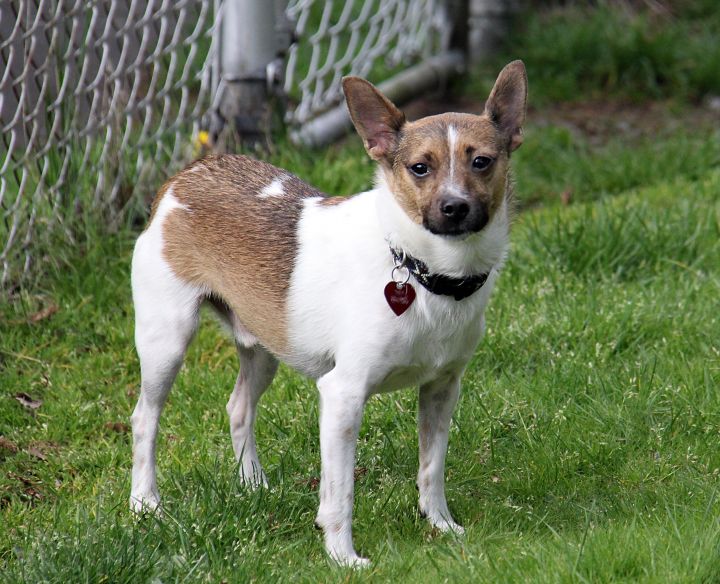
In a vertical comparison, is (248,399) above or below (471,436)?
above

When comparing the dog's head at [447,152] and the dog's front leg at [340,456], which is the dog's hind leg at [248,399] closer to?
the dog's front leg at [340,456]

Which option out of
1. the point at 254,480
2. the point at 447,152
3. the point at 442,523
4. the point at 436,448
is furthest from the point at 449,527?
the point at 447,152

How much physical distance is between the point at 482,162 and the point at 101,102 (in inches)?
112

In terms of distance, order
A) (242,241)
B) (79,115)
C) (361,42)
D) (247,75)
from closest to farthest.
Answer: (242,241)
(79,115)
(247,75)
(361,42)

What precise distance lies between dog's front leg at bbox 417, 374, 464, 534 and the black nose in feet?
2.10

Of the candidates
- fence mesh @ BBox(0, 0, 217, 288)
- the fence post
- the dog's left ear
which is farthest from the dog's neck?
the fence post

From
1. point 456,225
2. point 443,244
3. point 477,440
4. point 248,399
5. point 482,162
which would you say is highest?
point 482,162

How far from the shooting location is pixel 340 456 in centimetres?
337

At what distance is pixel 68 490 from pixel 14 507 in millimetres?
223

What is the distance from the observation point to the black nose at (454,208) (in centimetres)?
317

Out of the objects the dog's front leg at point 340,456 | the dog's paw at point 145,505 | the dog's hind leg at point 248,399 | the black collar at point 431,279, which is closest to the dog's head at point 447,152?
the black collar at point 431,279

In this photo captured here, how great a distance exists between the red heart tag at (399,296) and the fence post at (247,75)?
9.39ft

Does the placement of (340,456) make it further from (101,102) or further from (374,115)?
(101,102)

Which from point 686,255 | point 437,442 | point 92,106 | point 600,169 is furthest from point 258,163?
point 600,169
